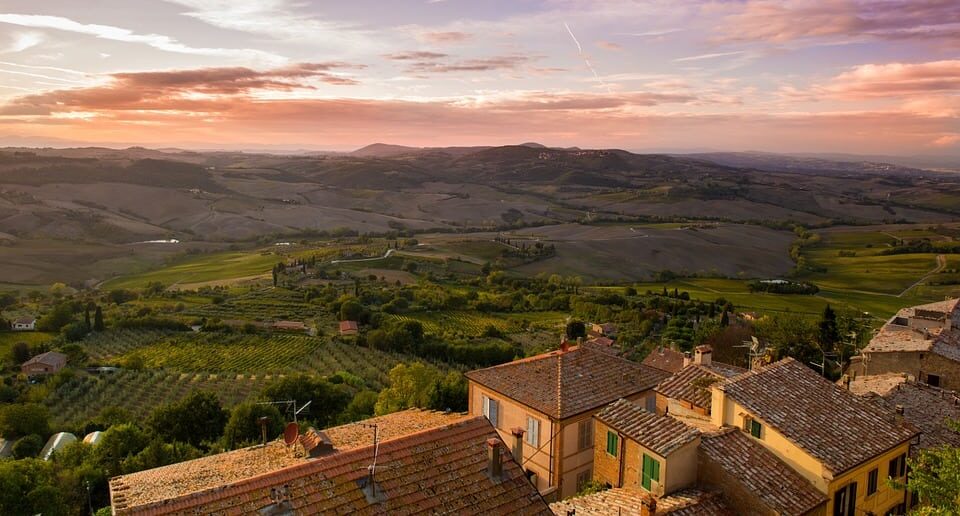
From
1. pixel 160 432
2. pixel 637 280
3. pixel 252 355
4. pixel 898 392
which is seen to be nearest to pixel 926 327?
pixel 898 392

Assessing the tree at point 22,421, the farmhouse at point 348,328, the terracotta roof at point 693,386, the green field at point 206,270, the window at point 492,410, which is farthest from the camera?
the green field at point 206,270

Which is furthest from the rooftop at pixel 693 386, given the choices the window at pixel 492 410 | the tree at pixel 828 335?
the tree at pixel 828 335

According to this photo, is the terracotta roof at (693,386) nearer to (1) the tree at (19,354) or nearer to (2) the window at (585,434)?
(2) the window at (585,434)

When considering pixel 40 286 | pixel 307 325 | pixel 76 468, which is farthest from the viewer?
pixel 40 286

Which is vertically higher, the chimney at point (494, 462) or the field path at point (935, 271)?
the chimney at point (494, 462)

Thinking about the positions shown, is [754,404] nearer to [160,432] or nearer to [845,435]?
[845,435]

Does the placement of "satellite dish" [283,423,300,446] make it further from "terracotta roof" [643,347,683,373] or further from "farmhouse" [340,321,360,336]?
"farmhouse" [340,321,360,336]

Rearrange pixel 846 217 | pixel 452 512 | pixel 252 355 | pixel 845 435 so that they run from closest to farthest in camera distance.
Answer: pixel 452 512, pixel 845 435, pixel 252 355, pixel 846 217
